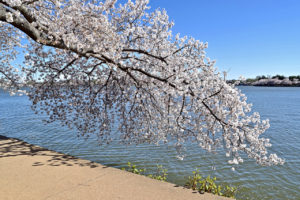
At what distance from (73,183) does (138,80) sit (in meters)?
3.84

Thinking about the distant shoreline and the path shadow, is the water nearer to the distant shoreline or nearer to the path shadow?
the path shadow

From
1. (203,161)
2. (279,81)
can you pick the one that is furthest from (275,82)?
(203,161)

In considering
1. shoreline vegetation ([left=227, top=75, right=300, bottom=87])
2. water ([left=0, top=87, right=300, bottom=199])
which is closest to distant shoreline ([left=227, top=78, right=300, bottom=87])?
shoreline vegetation ([left=227, top=75, right=300, bottom=87])

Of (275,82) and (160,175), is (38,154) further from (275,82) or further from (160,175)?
(275,82)

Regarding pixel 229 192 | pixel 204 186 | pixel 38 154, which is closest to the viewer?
pixel 204 186

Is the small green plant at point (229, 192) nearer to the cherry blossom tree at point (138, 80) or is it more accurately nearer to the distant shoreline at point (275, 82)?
the cherry blossom tree at point (138, 80)

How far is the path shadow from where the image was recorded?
248 inches

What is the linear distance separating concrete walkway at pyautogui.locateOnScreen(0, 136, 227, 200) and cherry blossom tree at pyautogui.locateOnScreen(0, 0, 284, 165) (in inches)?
77.4

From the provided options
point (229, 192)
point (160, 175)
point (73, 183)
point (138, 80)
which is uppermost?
point (138, 80)

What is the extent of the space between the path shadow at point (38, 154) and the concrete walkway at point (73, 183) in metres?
0.03

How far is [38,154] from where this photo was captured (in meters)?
6.99

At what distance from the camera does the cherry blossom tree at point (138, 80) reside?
563cm

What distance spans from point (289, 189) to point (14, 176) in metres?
8.66

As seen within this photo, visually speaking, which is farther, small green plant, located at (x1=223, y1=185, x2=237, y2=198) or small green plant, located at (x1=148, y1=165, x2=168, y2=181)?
small green plant, located at (x1=148, y1=165, x2=168, y2=181)
